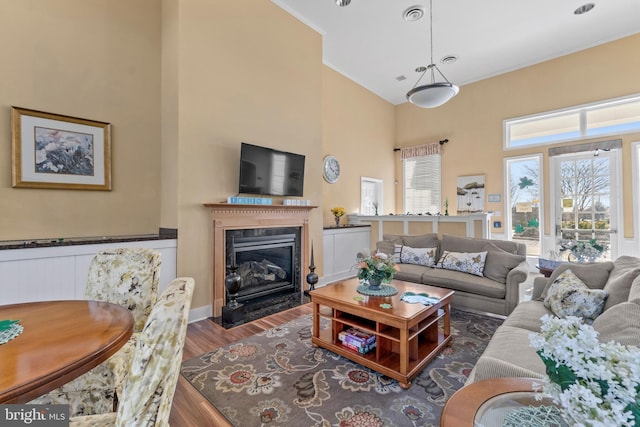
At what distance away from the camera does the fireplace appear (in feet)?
11.7

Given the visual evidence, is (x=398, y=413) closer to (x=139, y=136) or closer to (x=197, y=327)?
(x=197, y=327)

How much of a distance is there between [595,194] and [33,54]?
8.04 meters

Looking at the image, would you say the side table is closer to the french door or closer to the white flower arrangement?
the white flower arrangement

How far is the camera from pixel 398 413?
1725 mm

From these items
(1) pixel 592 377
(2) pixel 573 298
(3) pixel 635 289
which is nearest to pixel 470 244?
(2) pixel 573 298

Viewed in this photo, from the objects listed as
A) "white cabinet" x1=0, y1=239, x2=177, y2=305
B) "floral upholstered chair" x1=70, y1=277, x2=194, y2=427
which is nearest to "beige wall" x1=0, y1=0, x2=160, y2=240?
"white cabinet" x1=0, y1=239, x2=177, y2=305

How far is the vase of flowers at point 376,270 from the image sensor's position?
2.59m

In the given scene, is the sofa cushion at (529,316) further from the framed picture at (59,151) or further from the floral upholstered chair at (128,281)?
the framed picture at (59,151)

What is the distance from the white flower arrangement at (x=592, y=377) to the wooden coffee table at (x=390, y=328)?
4.27 feet

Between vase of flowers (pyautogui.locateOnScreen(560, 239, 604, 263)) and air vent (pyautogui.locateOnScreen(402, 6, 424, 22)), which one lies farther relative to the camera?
air vent (pyautogui.locateOnScreen(402, 6, 424, 22))

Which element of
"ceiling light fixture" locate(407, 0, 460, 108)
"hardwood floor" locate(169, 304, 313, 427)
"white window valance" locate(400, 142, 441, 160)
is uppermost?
"white window valance" locate(400, 142, 441, 160)

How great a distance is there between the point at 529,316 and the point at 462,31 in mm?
4481

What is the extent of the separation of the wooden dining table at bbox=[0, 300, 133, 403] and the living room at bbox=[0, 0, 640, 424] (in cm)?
173

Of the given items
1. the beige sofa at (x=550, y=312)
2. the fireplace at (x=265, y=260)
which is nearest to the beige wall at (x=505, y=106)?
the beige sofa at (x=550, y=312)
